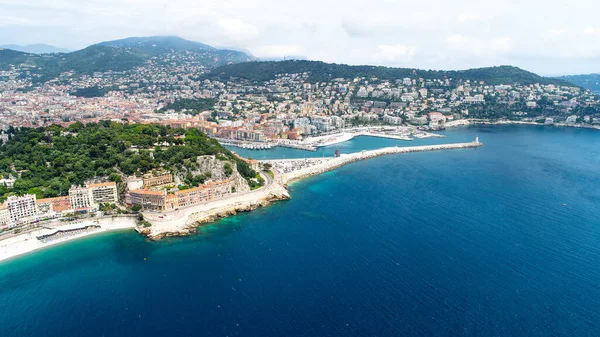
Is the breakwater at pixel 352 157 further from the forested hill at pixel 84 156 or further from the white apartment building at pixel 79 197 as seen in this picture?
the white apartment building at pixel 79 197

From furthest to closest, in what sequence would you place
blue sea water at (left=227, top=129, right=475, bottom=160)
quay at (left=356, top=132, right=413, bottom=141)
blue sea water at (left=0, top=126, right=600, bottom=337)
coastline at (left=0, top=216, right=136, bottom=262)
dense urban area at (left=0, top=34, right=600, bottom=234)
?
1. quay at (left=356, top=132, right=413, bottom=141)
2. blue sea water at (left=227, top=129, right=475, bottom=160)
3. dense urban area at (left=0, top=34, right=600, bottom=234)
4. coastline at (left=0, top=216, right=136, bottom=262)
5. blue sea water at (left=0, top=126, right=600, bottom=337)

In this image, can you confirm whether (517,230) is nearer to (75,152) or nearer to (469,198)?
(469,198)

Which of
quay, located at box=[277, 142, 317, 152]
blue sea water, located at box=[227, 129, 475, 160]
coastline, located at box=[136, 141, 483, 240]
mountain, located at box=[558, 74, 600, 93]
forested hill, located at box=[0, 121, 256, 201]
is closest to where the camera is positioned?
coastline, located at box=[136, 141, 483, 240]

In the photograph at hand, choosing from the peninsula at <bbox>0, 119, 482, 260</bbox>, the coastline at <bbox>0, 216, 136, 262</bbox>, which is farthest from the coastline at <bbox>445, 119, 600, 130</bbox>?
the coastline at <bbox>0, 216, 136, 262</bbox>

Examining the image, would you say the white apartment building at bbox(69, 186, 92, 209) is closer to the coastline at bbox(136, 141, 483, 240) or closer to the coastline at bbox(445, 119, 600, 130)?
the coastline at bbox(136, 141, 483, 240)

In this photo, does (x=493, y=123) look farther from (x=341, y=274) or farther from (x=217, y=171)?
(x=341, y=274)

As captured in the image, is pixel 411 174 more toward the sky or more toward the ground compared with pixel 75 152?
more toward the ground

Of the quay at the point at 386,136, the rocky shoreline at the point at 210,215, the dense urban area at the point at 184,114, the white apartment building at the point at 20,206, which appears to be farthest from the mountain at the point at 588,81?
the white apartment building at the point at 20,206

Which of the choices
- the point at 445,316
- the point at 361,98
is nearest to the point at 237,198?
the point at 445,316
